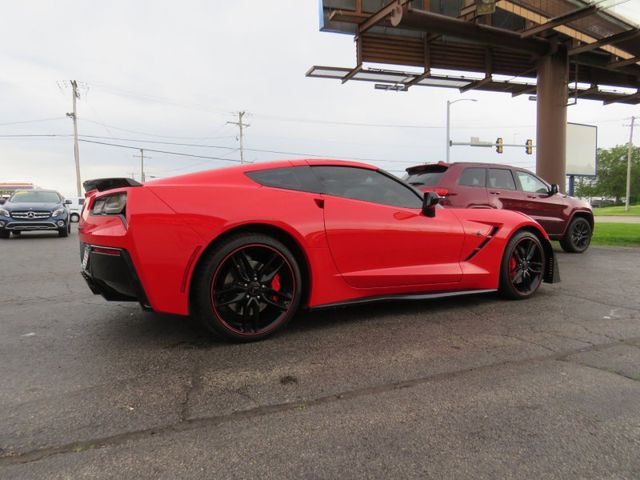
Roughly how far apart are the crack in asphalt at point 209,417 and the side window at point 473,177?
4903 mm

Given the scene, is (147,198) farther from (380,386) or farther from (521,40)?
(521,40)

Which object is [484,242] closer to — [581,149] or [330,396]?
[330,396]

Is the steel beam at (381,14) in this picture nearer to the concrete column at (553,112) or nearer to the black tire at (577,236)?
the concrete column at (553,112)

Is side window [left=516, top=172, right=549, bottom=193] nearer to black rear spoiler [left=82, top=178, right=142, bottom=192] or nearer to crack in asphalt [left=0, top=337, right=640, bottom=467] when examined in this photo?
crack in asphalt [left=0, top=337, right=640, bottom=467]

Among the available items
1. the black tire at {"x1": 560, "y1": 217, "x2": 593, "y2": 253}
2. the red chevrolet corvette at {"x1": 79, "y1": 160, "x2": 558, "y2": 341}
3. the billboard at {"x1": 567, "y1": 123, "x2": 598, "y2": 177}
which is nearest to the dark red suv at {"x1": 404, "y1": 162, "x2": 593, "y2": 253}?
the black tire at {"x1": 560, "y1": 217, "x2": 593, "y2": 253}

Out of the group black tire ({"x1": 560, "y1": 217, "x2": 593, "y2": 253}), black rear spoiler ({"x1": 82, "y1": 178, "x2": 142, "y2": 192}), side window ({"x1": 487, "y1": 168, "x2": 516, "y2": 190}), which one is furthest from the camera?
black tire ({"x1": 560, "y1": 217, "x2": 593, "y2": 253})

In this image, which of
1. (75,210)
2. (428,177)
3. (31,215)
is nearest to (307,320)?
(428,177)

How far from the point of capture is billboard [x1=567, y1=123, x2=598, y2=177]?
60.0ft

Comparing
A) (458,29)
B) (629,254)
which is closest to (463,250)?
(629,254)

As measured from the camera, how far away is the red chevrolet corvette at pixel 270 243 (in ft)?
10.1

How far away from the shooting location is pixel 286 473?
71.4 inches

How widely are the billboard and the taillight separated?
18620 mm

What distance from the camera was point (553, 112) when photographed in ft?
42.1

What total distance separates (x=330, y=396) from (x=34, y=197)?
15286 mm
